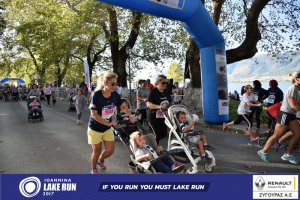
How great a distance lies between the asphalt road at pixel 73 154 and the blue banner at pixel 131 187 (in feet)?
8.59

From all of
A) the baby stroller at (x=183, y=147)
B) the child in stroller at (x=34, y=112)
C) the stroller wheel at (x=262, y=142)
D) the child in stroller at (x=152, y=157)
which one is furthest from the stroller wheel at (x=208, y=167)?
the child in stroller at (x=34, y=112)

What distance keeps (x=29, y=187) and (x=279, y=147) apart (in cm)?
673

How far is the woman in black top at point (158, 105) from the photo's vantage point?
26.9ft

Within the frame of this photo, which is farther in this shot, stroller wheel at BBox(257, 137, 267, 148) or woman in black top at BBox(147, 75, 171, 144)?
stroller wheel at BBox(257, 137, 267, 148)

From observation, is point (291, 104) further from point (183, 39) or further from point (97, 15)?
point (97, 15)

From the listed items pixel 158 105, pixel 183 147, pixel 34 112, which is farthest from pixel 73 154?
pixel 34 112

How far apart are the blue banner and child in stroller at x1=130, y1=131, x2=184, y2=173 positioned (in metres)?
1.21

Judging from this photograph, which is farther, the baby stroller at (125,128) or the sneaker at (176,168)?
the baby stroller at (125,128)

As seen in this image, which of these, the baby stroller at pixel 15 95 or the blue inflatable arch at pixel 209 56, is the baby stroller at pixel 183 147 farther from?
the baby stroller at pixel 15 95

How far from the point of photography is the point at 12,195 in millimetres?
4383

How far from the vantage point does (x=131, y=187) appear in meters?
4.47

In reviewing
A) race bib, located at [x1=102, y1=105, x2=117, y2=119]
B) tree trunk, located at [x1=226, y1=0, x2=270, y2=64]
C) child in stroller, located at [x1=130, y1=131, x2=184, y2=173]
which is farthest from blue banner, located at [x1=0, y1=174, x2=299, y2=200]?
tree trunk, located at [x1=226, y1=0, x2=270, y2=64]

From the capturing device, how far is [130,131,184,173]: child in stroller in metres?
5.74

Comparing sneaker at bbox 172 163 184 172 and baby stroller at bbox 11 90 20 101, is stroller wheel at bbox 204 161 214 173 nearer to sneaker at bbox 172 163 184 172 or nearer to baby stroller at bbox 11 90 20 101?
sneaker at bbox 172 163 184 172
